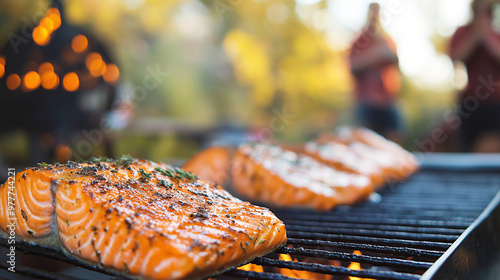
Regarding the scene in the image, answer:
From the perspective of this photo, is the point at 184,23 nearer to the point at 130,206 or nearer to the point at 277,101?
the point at 277,101

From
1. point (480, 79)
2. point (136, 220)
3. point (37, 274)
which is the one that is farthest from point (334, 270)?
point (480, 79)

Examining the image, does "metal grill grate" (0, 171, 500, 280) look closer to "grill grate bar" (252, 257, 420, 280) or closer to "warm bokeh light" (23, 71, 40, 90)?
"grill grate bar" (252, 257, 420, 280)

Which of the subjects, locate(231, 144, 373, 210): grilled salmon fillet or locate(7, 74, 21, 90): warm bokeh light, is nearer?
locate(231, 144, 373, 210): grilled salmon fillet

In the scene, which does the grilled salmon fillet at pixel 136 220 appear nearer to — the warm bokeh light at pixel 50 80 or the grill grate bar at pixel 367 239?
the grill grate bar at pixel 367 239

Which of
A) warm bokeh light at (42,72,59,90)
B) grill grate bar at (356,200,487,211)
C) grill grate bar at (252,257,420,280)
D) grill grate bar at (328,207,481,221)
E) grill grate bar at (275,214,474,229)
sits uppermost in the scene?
warm bokeh light at (42,72,59,90)

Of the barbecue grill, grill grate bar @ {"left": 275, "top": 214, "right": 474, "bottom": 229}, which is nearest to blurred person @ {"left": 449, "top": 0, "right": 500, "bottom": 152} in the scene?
the barbecue grill

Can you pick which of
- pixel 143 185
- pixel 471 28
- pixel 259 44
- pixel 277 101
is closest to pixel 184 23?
pixel 259 44

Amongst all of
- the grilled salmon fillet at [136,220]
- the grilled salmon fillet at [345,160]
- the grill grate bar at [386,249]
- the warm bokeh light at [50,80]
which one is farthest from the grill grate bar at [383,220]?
the warm bokeh light at [50,80]

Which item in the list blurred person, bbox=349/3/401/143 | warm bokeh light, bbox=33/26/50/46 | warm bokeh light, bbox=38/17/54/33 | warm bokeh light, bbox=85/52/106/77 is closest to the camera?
warm bokeh light, bbox=33/26/50/46
